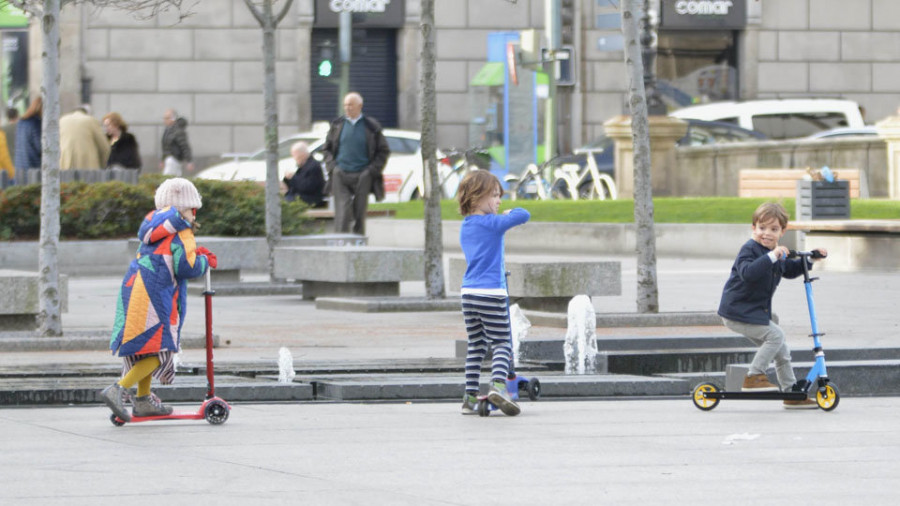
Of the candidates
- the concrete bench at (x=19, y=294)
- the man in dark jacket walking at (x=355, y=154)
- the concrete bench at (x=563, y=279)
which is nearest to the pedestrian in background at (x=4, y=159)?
the man in dark jacket walking at (x=355, y=154)

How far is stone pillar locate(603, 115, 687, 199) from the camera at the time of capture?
27875 millimetres

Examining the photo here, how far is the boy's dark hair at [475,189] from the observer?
951cm

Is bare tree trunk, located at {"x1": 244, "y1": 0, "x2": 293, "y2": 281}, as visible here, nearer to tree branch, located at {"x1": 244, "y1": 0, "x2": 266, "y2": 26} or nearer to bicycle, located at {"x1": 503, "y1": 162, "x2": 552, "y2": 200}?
tree branch, located at {"x1": 244, "y1": 0, "x2": 266, "y2": 26}

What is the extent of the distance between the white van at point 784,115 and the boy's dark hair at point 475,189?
83.1 ft

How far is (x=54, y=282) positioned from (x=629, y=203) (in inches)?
550

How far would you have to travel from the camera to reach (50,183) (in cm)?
1294

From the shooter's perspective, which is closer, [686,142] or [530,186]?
[530,186]

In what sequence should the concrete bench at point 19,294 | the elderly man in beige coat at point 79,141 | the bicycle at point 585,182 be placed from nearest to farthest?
the concrete bench at point 19,294 → the elderly man in beige coat at point 79,141 → the bicycle at point 585,182

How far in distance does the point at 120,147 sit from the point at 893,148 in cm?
1036

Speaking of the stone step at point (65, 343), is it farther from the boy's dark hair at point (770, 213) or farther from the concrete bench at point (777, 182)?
the concrete bench at point (777, 182)

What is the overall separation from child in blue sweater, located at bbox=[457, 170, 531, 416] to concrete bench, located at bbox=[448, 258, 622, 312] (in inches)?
193

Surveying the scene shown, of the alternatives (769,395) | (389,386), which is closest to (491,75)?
(389,386)

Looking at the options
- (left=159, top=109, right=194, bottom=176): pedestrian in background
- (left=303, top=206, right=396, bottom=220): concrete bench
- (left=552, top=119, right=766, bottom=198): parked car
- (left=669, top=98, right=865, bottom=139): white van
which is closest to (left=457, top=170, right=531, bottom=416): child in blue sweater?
(left=303, top=206, right=396, bottom=220): concrete bench

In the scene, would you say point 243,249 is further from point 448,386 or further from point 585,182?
point 585,182
